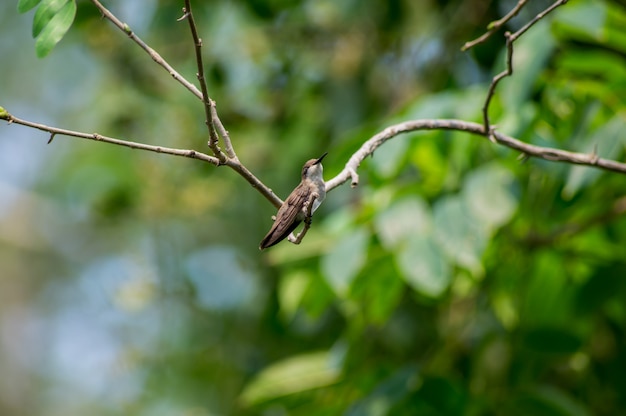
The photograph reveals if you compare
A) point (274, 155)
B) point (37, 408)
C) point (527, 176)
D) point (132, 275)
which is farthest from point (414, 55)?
point (37, 408)

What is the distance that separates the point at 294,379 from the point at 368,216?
95 cm

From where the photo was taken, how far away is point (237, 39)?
5.73 m

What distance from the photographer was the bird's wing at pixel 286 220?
1735 millimetres

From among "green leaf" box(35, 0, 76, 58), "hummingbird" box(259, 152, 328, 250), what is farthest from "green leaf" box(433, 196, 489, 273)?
"green leaf" box(35, 0, 76, 58)

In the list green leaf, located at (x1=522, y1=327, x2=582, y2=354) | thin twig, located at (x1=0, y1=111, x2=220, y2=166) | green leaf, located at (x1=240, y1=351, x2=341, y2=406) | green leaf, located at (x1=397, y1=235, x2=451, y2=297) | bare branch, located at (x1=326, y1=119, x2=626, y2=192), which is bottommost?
thin twig, located at (x1=0, y1=111, x2=220, y2=166)

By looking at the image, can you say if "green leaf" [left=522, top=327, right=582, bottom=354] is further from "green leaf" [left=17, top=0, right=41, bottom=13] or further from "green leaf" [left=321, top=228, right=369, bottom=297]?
"green leaf" [left=17, top=0, right=41, bottom=13]

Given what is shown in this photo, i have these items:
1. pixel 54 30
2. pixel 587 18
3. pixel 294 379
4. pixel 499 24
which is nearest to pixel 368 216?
pixel 294 379

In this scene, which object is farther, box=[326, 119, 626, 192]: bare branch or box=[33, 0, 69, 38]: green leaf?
box=[326, 119, 626, 192]: bare branch

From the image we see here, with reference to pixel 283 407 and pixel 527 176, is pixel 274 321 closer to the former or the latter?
pixel 283 407

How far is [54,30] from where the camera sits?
192cm

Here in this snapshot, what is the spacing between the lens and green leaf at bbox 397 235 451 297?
3.16 m

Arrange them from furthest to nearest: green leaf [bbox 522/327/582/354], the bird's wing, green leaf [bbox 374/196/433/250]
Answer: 1. green leaf [bbox 522/327/582/354]
2. green leaf [bbox 374/196/433/250]
3. the bird's wing

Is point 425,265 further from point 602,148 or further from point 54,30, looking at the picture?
point 54,30

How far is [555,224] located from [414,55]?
1.83 metres
